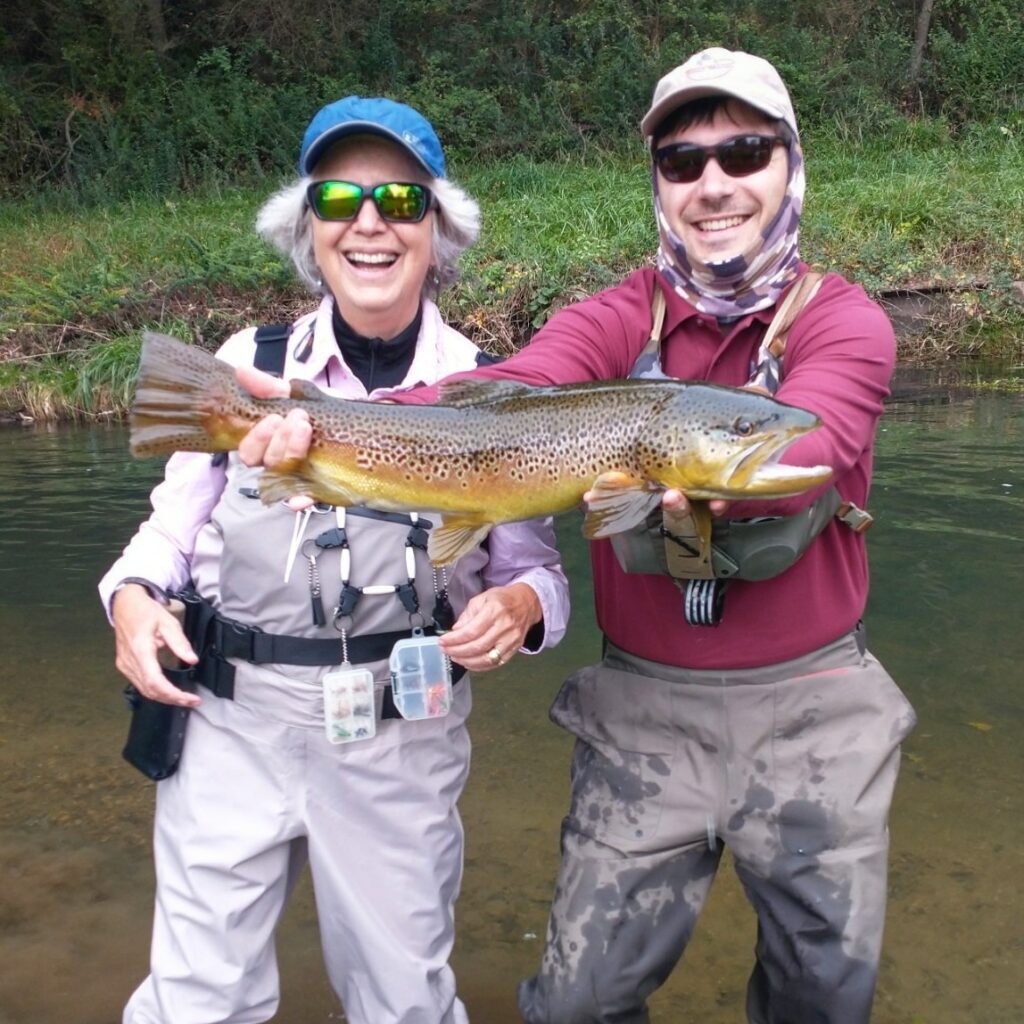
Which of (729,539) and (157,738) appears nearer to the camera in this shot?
A: (729,539)


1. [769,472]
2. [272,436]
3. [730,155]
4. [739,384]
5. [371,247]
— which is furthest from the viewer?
[371,247]

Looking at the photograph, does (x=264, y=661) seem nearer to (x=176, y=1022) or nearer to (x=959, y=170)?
(x=176, y=1022)

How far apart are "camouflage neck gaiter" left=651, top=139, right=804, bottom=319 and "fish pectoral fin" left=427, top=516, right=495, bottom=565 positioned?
81 cm

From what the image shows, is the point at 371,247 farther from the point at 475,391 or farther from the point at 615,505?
the point at 615,505

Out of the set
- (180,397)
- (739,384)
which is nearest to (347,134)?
(180,397)

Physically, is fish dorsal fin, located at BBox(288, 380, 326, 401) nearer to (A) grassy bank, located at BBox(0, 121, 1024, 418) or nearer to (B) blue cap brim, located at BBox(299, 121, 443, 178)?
(B) blue cap brim, located at BBox(299, 121, 443, 178)

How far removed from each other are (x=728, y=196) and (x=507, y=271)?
38.8 feet

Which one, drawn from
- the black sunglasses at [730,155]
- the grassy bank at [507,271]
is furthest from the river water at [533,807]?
the grassy bank at [507,271]

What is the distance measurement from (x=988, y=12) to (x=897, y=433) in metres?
19.7

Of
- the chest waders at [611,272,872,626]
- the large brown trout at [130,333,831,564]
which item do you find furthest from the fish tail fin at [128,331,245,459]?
the chest waders at [611,272,872,626]

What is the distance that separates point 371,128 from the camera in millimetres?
2992

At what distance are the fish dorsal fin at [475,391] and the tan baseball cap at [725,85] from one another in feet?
2.46

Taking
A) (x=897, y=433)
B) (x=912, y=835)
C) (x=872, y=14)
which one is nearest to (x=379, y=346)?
(x=912, y=835)

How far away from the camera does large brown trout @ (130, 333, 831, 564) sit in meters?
2.58
